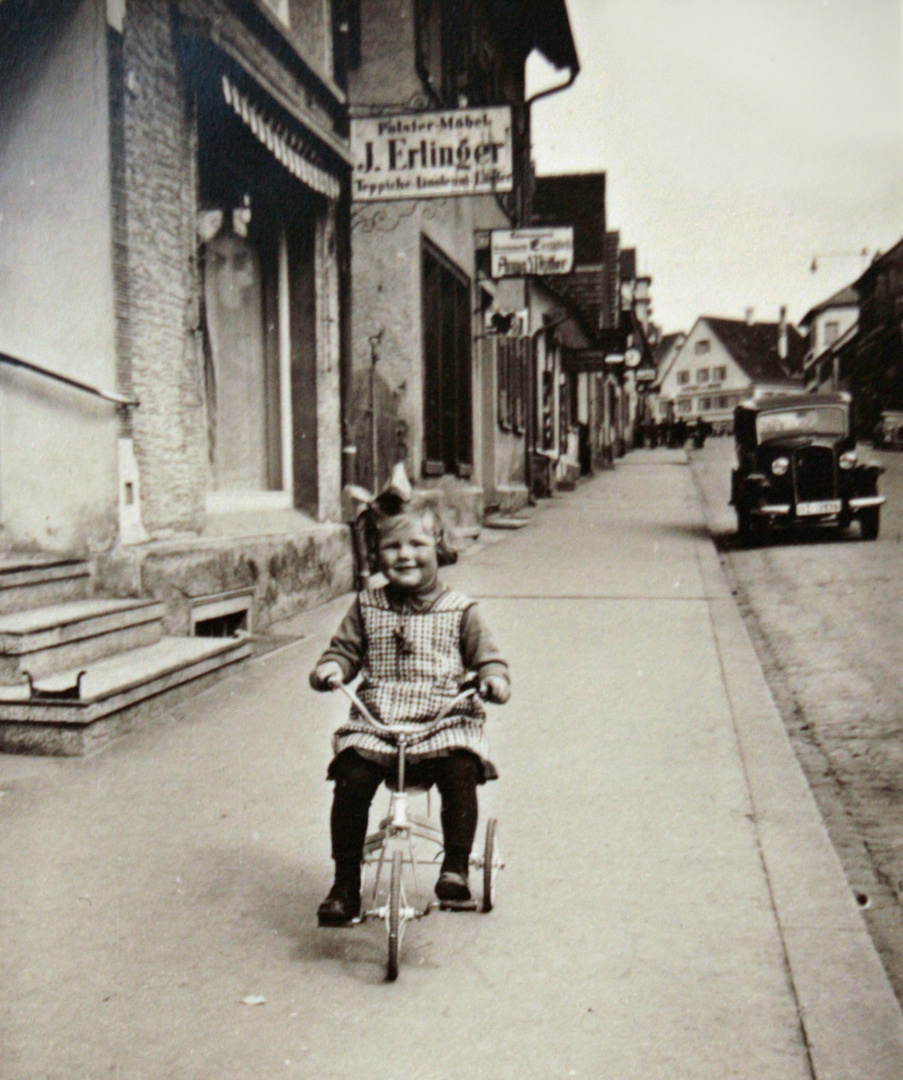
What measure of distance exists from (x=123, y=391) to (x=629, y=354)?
30.5 meters

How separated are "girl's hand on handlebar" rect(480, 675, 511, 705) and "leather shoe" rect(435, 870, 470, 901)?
19.9 inches

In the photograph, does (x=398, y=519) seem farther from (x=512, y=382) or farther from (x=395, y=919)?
(x=512, y=382)

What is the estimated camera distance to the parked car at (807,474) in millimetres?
14281

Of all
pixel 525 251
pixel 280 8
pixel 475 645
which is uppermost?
pixel 280 8

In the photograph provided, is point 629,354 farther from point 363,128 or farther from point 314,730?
point 314,730

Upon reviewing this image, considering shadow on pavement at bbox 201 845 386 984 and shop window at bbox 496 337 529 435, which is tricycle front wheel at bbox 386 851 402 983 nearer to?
shadow on pavement at bbox 201 845 386 984

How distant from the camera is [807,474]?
14570mm

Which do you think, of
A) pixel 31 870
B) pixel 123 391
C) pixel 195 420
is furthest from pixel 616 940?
pixel 195 420

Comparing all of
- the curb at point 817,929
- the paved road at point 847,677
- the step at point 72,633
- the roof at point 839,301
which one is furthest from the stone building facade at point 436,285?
the roof at point 839,301

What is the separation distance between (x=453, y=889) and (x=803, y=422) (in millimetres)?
12971

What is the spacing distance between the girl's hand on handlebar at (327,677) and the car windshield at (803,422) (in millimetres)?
12575

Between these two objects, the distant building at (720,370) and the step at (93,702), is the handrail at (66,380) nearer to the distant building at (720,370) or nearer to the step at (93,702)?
the step at (93,702)

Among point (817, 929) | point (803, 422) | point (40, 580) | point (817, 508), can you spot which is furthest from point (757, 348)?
point (817, 929)

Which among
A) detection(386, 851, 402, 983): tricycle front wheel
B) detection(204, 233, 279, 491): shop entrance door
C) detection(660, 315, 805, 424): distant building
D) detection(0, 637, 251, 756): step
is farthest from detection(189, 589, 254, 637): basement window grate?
detection(660, 315, 805, 424): distant building
